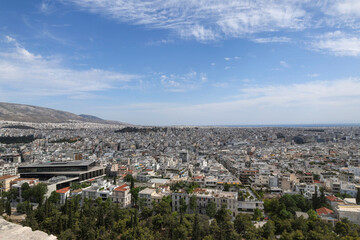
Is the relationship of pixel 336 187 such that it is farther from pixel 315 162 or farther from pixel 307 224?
pixel 315 162

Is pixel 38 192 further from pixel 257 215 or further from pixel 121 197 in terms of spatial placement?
pixel 257 215

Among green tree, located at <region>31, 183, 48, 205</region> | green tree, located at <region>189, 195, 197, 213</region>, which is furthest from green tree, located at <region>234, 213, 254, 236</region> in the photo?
green tree, located at <region>31, 183, 48, 205</region>

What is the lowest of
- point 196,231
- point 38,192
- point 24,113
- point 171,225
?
point 171,225

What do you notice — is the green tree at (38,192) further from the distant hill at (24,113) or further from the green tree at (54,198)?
the distant hill at (24,113)

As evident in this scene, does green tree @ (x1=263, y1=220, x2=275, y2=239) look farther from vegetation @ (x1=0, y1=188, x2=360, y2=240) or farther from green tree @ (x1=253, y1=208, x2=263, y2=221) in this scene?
green tree @ (x1=253, y1=208, x2=263, y2=221)

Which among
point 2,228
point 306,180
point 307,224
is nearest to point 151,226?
point 2,228

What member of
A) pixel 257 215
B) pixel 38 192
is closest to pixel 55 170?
pixel 38 192

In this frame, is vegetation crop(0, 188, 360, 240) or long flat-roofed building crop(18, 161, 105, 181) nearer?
vegetation crop(0, 188, 360, 240)

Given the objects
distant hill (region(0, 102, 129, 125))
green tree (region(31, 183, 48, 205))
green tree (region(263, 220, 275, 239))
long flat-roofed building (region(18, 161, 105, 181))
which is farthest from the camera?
distant hill (region(0, 102, 129, 125))

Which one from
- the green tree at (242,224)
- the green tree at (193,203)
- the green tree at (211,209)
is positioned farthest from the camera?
the green tree at (193,203)

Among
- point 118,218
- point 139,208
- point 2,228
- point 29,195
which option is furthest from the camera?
point 29,195

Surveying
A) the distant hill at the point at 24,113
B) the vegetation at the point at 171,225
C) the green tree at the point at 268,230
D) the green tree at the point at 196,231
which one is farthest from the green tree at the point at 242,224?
the distant hill at the point at 24,113
